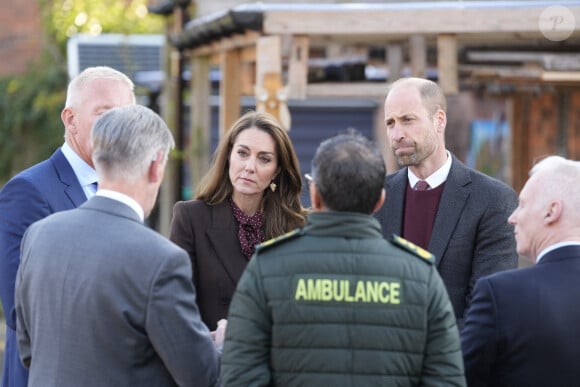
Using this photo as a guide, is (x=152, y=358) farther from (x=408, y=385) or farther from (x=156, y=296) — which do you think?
(x=408, y=385)

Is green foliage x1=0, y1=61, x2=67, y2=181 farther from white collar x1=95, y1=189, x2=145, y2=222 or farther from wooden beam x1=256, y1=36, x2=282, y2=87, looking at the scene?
white collar x1=95, y1=189, x2=145, y2=222

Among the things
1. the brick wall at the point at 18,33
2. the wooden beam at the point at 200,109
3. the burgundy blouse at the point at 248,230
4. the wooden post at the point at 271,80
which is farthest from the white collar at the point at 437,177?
the brick wall at the point at 18,33

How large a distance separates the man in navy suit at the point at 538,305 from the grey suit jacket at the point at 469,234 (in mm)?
903

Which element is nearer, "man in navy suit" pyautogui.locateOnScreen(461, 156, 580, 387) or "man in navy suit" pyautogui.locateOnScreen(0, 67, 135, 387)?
"man in navy suit" pyautogui.locateOnScreen(461, 156, 580, 387)

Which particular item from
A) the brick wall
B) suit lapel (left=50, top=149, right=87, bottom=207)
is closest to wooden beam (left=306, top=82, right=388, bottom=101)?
suit lapel (left=50, top=149, right=87, bottom=207)

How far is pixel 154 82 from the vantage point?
46.1ft

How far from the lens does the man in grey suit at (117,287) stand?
3.10 meters

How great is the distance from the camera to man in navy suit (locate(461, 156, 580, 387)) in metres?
3.19

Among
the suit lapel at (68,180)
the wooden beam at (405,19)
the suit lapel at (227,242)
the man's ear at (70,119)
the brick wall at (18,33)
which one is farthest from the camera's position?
the brick wall at (18,33)

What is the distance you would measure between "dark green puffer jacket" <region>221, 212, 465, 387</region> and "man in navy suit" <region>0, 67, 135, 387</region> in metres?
1.02

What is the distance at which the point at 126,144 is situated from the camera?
3189mm

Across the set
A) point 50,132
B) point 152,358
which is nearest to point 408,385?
point 152,358

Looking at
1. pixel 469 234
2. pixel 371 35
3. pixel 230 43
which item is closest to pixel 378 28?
pixel 371 35

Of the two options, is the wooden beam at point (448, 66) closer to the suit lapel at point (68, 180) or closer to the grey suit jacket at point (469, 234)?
the grey suit jacket at point (469, 234)
